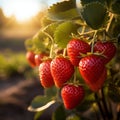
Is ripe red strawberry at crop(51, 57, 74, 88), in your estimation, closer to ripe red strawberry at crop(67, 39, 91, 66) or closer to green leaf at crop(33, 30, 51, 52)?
ripe red strawberry at crop(67, 39, 91, 66)

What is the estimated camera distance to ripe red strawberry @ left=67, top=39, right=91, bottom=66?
4.76 ft

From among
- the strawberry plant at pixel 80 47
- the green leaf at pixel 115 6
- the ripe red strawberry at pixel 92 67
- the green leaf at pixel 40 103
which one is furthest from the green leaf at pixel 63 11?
the green leaf at pixel 40 103

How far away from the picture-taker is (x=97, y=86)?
156cm

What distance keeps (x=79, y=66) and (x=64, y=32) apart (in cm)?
22

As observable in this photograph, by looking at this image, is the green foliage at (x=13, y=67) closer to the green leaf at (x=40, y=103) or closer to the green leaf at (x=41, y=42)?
the green leaf at (x=40, y=103)

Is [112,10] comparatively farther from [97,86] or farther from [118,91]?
[118,91]

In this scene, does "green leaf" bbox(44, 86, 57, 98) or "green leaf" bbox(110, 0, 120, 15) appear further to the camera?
"green leaf" bbox(44, 86, 57, 98)

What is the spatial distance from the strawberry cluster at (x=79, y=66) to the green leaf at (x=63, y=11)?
226 mm

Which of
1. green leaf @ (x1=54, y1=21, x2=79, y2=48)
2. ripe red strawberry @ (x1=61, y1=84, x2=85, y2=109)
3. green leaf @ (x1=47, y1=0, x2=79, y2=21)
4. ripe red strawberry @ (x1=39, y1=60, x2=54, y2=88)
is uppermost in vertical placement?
green leaf @ (x1=47, y1=0, x2=79, y2=21)

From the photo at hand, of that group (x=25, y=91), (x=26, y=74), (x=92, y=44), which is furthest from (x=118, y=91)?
(x=26, y=74)

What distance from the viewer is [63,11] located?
5.83 feet

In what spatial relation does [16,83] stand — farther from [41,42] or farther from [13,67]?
[41,42]

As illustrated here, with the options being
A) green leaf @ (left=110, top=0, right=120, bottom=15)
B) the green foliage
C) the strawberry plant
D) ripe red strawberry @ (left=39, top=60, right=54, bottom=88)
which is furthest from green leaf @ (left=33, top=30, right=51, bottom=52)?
the green foliage

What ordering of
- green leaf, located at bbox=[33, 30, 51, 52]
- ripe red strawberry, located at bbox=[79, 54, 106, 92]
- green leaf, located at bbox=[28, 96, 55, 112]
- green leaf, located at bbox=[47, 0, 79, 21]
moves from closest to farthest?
ripe red strawberry, located at bbox=[79, 54, 106, 92] < green leaf, located at bbox=[47, 0, 79, 21] < green leaf, located at bbox=[33, 30, 51, 52] < green leaf, located at bbox=[28, 96, 55, 112]
